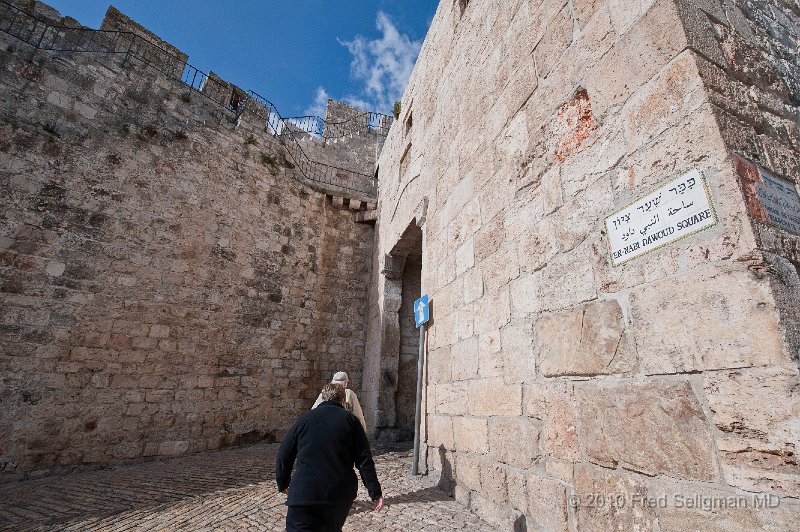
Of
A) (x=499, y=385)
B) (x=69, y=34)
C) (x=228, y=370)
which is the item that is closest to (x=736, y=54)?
(x=499, y=385)

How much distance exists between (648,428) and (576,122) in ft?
5.27

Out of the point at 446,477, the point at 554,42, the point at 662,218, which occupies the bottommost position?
the point at 446,477

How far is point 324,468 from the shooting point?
202cm

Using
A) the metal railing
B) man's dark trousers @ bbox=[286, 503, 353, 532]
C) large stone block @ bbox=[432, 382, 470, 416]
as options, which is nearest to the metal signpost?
large stone block @ bbox=[432, 382, 470, 416]

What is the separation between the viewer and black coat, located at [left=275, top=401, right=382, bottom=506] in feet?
6.46

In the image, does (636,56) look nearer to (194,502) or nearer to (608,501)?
(608,501)

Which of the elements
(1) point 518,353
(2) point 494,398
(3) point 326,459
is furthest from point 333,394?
(1) point 518,353

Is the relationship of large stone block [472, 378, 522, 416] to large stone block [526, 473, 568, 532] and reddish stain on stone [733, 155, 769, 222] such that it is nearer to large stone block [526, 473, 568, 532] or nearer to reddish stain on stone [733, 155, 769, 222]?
large stone block [526, 473, 568, 532]

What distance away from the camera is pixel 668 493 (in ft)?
4.65

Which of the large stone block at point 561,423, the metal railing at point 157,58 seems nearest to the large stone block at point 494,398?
the large stone block at point 561,423

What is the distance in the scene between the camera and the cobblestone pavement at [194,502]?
2.72 metres

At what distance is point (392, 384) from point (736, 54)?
5513mm

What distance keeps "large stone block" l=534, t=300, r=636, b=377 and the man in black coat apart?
1.18m

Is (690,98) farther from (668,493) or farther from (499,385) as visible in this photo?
(499,385)
